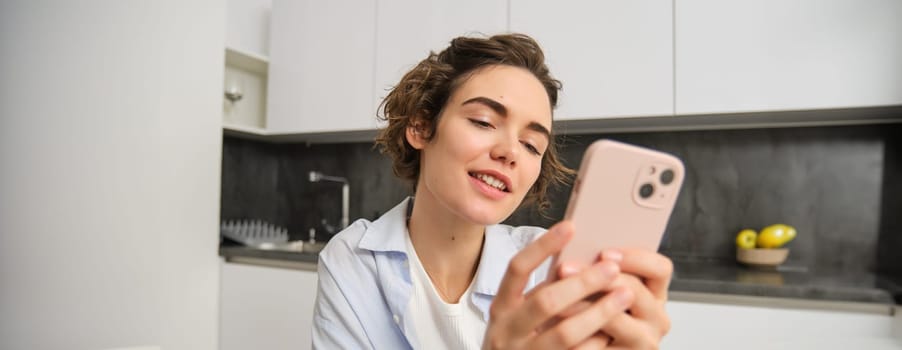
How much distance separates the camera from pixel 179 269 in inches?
78.5

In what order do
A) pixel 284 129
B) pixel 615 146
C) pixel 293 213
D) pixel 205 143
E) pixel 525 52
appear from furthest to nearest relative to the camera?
pixel 293 213 → pixel 284 129 → pixel 205 143 → pixel 525 52 → pixel 615 146

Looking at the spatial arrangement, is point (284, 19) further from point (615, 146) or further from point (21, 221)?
point (615, 146)

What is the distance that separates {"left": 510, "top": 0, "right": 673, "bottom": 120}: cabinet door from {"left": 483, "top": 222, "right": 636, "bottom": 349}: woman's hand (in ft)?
4.56

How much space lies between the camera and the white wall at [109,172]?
1599 mm

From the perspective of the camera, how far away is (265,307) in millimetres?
2039

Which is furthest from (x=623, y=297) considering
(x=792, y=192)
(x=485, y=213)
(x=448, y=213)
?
(x=792, y=192)

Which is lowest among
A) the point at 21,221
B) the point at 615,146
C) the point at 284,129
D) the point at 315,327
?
the point at 315,327

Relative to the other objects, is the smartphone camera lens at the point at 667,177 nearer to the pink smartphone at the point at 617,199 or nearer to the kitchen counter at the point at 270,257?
the pink smartphone at the point at 617,199

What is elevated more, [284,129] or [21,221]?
[284,129]

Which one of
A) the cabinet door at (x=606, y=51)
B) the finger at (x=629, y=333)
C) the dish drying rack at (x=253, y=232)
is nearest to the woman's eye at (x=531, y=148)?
the finger at (x=629, y=333)

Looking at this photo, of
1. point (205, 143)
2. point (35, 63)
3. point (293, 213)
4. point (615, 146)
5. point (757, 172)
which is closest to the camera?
point (615, 146)

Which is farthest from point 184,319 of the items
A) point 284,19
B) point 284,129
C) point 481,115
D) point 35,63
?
point 481,115

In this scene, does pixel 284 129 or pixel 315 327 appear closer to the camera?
pixel 315 327

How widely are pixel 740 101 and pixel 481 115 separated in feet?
3.92
